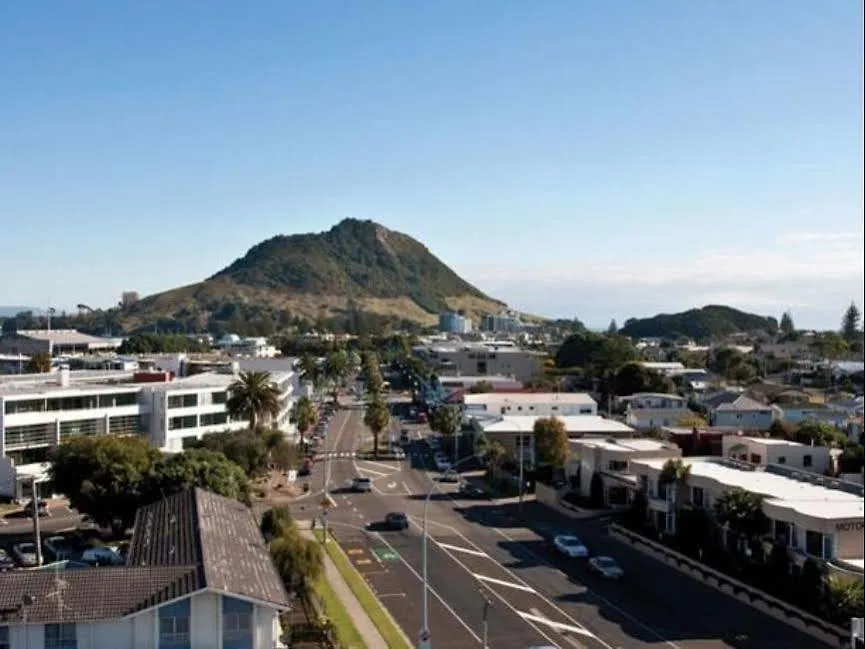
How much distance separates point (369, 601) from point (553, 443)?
29410 millimetres

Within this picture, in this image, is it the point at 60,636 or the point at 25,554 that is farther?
the point at 25,554

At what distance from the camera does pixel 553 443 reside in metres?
65.2

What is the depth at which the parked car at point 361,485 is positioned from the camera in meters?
65.4

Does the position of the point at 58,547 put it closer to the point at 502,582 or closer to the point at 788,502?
the point at 502,582

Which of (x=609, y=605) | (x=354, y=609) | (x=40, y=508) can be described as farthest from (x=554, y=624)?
(x=40, y=508)

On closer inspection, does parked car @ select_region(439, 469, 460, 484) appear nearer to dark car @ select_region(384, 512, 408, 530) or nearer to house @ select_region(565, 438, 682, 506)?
house @ select_region(565, 438, 682, 506)

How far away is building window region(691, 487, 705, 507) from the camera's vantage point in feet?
153

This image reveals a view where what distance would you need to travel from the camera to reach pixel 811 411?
88438 mm

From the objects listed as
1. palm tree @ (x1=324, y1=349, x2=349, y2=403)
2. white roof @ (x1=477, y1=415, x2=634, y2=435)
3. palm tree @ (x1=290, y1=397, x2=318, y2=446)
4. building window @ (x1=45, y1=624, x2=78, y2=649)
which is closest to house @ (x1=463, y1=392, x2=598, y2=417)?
white roof @ (x1=477, y1=415, x2=634, y2=435)

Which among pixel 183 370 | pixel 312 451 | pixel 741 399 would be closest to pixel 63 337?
pixel 183 370

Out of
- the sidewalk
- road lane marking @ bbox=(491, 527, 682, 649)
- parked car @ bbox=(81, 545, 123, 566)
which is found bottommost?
road lane marking @ bbox=(491, 527, 682, 649)

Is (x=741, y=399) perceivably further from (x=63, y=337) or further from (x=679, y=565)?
(x=63, y=337)

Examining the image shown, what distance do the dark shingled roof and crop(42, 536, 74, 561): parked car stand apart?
1550cm

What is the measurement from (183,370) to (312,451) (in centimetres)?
2216
